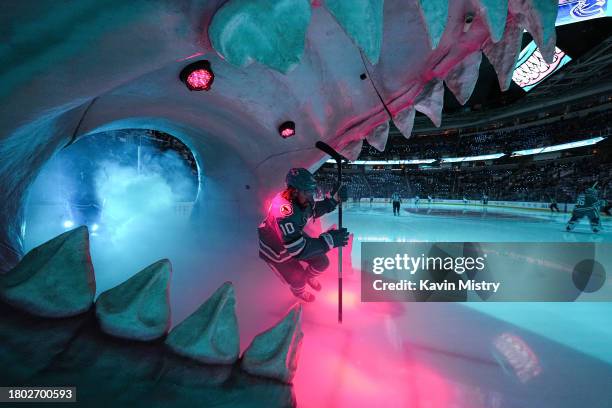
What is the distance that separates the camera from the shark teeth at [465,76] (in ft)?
6.43

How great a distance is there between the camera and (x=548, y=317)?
85.0 inches

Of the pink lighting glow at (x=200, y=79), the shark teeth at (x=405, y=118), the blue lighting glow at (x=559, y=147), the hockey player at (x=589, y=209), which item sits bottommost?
the hockey player at (x=589, y=209)

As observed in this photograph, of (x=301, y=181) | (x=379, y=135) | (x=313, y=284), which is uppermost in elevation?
(x=379, y=135)

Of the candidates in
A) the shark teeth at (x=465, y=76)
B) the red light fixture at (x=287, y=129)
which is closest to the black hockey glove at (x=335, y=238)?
the red light fixture at (x=287, y=129)

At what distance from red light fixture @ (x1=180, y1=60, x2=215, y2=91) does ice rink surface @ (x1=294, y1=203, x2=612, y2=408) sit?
169 cm

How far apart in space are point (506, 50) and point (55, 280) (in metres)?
2.37

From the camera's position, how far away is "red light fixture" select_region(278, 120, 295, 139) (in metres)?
2.41

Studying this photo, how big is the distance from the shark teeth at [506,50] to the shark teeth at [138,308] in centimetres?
205

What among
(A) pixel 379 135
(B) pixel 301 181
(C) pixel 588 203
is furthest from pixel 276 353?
(C) pixel 588 203

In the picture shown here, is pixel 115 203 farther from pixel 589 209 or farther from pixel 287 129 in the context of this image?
pixel 589 209

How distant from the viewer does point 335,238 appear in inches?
89.2

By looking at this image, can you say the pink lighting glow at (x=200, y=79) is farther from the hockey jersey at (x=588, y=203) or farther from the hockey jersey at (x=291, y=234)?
the hockey jersey at (x=588, y=203)

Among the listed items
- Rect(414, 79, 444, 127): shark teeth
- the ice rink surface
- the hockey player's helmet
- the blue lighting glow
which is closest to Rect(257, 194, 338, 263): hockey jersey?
the hockey player's helmet

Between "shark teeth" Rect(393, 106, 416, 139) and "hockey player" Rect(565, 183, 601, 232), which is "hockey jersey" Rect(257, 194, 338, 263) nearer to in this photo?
"shark teeth" Rect(393, 106, 416, 139)
